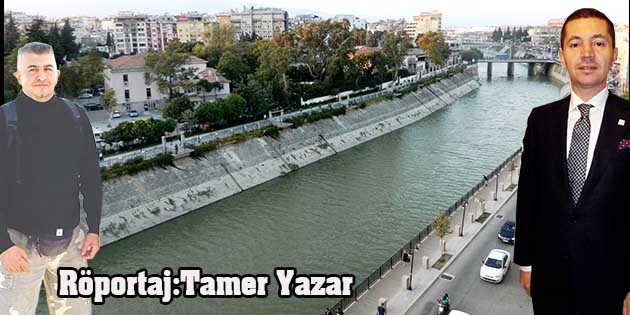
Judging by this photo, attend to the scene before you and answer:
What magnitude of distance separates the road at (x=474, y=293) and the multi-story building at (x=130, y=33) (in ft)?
193

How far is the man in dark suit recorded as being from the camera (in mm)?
2107

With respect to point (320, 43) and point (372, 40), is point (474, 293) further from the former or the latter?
point (372, 40)

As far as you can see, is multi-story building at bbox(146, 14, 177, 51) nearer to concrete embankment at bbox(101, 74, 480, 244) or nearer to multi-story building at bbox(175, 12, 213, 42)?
multi-story building at bbox(175, 12, 213, 42)

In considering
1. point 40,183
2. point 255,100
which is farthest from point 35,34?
point 40,183

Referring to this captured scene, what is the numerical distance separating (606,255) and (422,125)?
30465 millimetres

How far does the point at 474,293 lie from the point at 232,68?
25.7 meters

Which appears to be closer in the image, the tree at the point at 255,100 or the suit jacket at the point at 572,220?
the suit jacket at the point at 572,220

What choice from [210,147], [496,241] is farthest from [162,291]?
[210,147]

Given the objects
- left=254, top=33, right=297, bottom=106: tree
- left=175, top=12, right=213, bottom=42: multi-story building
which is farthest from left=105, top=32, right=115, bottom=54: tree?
left=254, top=33, right=297, bottom=106: tree

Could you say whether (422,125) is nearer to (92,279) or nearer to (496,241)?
(496,241)

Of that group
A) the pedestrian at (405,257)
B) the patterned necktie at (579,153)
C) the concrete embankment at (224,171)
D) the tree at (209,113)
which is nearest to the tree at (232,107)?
the tree at (209,113)

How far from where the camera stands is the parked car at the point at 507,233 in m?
12.2

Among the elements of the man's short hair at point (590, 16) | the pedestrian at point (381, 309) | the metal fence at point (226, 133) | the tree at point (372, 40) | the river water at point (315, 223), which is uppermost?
the tree at point (372, 40)

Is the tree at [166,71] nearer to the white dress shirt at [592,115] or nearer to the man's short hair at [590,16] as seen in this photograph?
the man's short hair at [590,16]
